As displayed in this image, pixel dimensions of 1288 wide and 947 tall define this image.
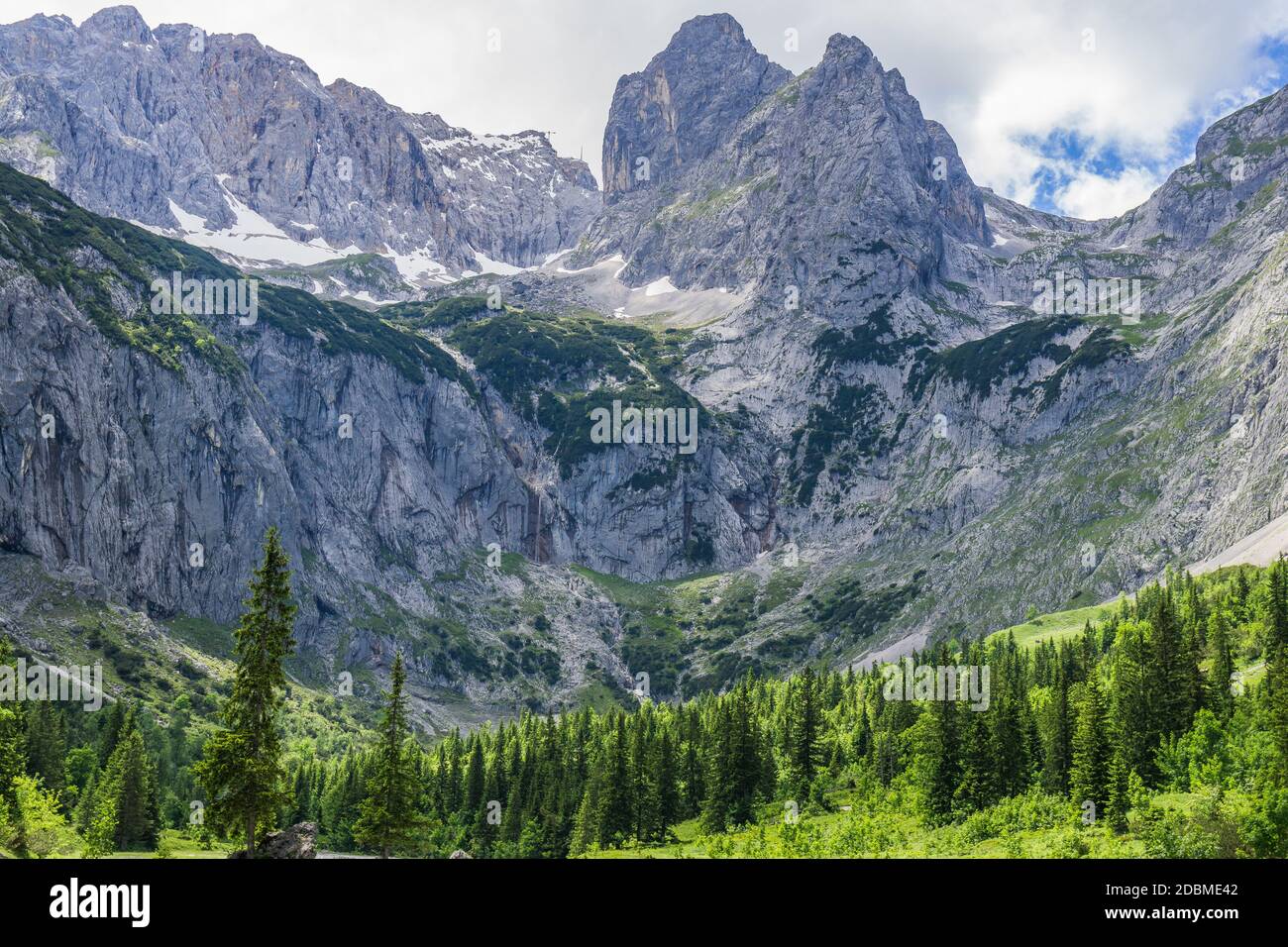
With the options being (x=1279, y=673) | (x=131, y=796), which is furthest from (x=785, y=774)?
(x=131, y=796)

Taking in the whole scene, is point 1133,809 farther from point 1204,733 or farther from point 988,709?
point 988,709

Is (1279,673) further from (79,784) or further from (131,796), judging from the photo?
(79,784)

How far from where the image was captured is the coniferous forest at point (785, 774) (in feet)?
203

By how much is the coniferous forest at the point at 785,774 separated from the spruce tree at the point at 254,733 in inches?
5.3

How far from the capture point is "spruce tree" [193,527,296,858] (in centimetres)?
5784

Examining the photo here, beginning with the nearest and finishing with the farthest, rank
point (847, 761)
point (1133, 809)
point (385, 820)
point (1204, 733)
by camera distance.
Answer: point (385, 820)
point (1133, 809)
point (1204, 733)
point (847, 761)

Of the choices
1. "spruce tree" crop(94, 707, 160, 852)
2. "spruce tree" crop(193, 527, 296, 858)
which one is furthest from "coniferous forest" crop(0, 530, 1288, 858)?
"spruce tree" crop(94, 707, 160, 852)

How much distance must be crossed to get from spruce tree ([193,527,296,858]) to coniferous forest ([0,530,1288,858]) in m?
0.14

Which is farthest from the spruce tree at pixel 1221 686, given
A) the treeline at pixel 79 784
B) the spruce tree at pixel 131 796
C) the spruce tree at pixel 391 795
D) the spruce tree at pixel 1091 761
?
the spruce tree at pixel 131 796

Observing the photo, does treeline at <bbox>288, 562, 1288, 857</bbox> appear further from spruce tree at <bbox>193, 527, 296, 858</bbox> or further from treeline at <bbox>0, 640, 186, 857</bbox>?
treeline at <bbox>0, 640, 186, 857</bbox>

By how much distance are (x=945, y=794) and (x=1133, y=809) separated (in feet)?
66.3

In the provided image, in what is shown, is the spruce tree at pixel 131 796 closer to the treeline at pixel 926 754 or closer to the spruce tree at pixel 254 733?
the treeline at pixel 926 754
